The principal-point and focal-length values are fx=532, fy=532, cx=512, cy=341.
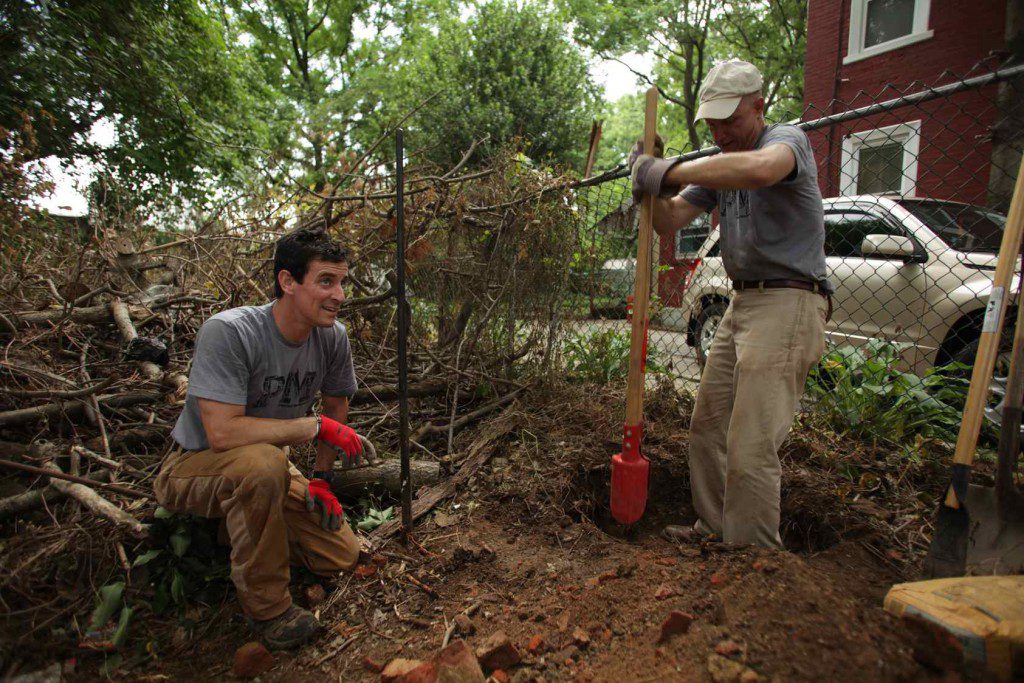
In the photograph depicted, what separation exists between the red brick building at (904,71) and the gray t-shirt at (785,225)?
5899mm

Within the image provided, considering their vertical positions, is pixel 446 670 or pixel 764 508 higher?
pixel 764 508

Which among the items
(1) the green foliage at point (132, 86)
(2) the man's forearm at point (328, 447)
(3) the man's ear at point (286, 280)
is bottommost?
(2) the man's forearm at point (328, 447)

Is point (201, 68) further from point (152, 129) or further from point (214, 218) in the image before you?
point (214, 218)

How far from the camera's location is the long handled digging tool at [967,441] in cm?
191

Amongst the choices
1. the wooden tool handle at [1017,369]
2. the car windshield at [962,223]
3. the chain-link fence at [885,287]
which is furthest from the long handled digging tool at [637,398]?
the car windshield at [962,223]

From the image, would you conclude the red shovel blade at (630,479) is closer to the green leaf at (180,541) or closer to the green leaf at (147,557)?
the green leaf at (180,541)

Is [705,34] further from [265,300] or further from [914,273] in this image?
[265,300]

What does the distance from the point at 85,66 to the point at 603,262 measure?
8171 mm

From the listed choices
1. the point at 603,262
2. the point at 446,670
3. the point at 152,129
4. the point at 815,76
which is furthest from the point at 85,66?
the point at 815,76

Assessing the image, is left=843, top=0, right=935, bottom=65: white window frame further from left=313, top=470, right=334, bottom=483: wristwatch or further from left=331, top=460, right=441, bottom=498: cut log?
left=313, top=470, right=334, bottom=483: wristwatch

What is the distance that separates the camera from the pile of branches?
310cm

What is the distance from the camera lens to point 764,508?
2.19 meters

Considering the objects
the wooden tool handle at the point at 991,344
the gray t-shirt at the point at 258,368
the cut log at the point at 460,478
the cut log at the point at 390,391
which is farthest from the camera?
the cut log at the point at 390,391

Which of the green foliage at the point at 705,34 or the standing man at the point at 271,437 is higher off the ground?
the green foliage at the point at 705,34
